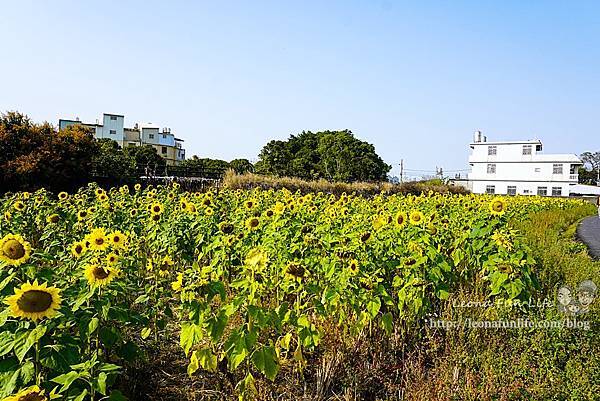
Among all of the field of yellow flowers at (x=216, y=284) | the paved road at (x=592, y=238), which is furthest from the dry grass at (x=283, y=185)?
the field of yellow flowers at (x=216, y=284)

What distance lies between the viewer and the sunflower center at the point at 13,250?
228cm

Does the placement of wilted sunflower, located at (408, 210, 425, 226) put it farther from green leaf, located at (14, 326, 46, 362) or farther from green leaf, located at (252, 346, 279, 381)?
green leaf, located at (14, 326, 46, 362)

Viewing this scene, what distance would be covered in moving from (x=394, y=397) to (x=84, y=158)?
44.2 ft

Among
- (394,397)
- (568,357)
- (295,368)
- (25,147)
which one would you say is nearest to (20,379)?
(295,368)

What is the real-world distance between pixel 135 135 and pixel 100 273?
213ft

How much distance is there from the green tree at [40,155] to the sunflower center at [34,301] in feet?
38.9

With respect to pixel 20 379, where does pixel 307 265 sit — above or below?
above

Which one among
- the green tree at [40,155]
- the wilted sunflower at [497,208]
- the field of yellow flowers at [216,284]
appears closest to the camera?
the field of yellow flowers at [216,284]

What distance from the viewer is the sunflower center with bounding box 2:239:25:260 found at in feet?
7.47

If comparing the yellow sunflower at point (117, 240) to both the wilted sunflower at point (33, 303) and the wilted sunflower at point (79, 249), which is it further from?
the wilted sunflower at point (33, 303)

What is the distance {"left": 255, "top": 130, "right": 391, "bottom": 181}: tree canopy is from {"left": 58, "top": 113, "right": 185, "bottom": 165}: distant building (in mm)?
14063

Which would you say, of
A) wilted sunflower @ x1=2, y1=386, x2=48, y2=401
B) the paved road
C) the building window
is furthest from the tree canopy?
wilted sunflower @ x1=2, y1=386, x2=48, y2=401

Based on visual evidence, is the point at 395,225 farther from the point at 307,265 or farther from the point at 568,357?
the point at 568,357

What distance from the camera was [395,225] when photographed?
13.8 feet
